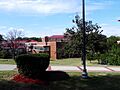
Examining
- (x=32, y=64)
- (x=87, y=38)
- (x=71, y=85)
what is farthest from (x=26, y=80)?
(x=87, y=38)

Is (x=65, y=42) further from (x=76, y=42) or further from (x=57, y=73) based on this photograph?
(x=57, y=73)

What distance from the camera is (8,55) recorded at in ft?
203

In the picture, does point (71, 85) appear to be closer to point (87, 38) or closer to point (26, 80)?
point (26, 80)

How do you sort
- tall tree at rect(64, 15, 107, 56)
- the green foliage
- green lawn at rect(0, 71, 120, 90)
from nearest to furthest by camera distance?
green lawn at rect(0, 71, 120, 90)
the green foliage
tall tree at rect(64, 15, 107, 56)

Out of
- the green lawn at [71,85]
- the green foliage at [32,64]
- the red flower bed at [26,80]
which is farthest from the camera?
the green foliage at [32,64]

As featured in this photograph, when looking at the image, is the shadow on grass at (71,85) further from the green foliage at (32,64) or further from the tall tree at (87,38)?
the tall tree at (87,38)

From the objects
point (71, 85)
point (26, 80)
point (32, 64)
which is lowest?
point (71, 85)

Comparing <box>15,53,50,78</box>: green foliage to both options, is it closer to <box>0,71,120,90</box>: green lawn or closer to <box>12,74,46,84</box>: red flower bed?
<box>12,74,46,84</box>: red flower bed

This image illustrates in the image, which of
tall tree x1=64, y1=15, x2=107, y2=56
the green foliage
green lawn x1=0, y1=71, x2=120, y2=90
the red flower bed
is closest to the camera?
green lawn x1=0, y1=71, x2=120, y2=90

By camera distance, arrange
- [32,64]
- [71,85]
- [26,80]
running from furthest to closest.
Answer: [32,64]
[26,80]
[71,85]

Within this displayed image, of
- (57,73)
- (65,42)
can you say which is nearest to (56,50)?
(65,42)

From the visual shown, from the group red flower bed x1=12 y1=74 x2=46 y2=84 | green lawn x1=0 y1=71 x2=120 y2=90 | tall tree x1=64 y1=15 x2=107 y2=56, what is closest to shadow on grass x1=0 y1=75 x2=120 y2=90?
green lawn x1=0 y1=71 x2=120 y2=90

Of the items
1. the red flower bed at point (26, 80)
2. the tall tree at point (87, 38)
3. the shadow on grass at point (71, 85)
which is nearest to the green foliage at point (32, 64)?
the red flower bed at point (26, 80)

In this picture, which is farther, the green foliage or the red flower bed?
the green foliage
